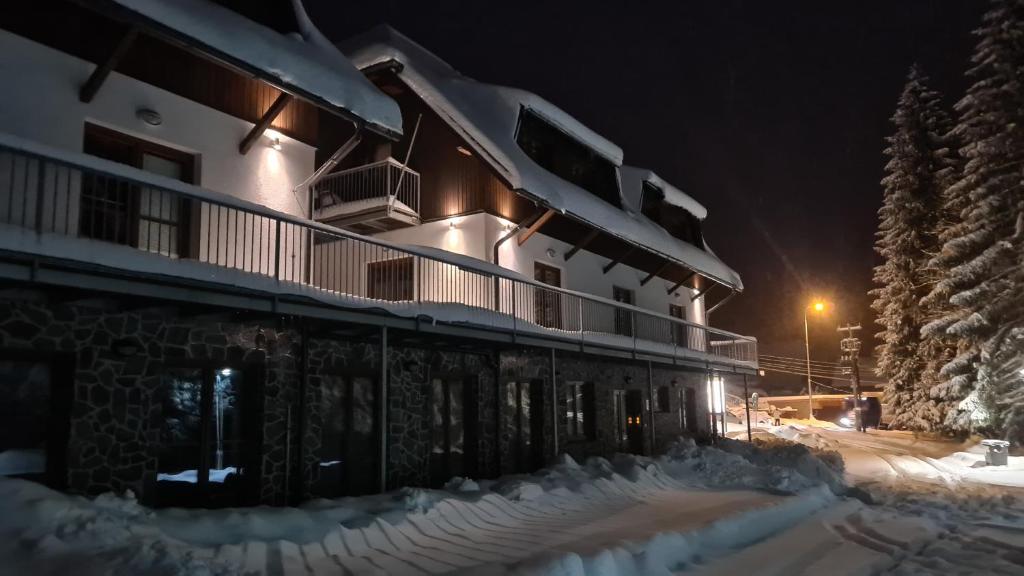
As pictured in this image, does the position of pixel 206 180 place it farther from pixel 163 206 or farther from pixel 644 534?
pixel 644 534

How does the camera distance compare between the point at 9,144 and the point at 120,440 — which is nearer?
the point at 9,144

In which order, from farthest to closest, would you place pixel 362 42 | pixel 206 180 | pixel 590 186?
pixel 590 186, pixel 362 42, pixel 206 180

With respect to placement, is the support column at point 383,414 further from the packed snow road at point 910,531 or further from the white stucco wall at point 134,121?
the packed snow road at point 910,531

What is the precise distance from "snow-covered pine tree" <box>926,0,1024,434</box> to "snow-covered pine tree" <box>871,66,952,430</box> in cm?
538

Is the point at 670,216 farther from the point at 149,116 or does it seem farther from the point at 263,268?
the point at 149,116

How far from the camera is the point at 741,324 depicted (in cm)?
7838

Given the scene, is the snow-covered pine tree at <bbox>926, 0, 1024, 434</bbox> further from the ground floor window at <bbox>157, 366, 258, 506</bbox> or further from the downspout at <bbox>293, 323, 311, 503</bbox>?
the ground floor window at <bbox>157, 366, 258, 506</bbox>

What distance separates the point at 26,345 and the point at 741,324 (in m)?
76.5

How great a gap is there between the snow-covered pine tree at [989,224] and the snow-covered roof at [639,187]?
10786 millimetres

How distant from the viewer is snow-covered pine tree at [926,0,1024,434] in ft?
86.4

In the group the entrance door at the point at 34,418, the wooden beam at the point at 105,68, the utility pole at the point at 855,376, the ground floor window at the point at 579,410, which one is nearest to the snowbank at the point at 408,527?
the entrance door at the point at 34,418

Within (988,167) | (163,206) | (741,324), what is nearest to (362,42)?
(163,206)

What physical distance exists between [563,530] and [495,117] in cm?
1225

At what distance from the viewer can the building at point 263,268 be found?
27.8 ft
